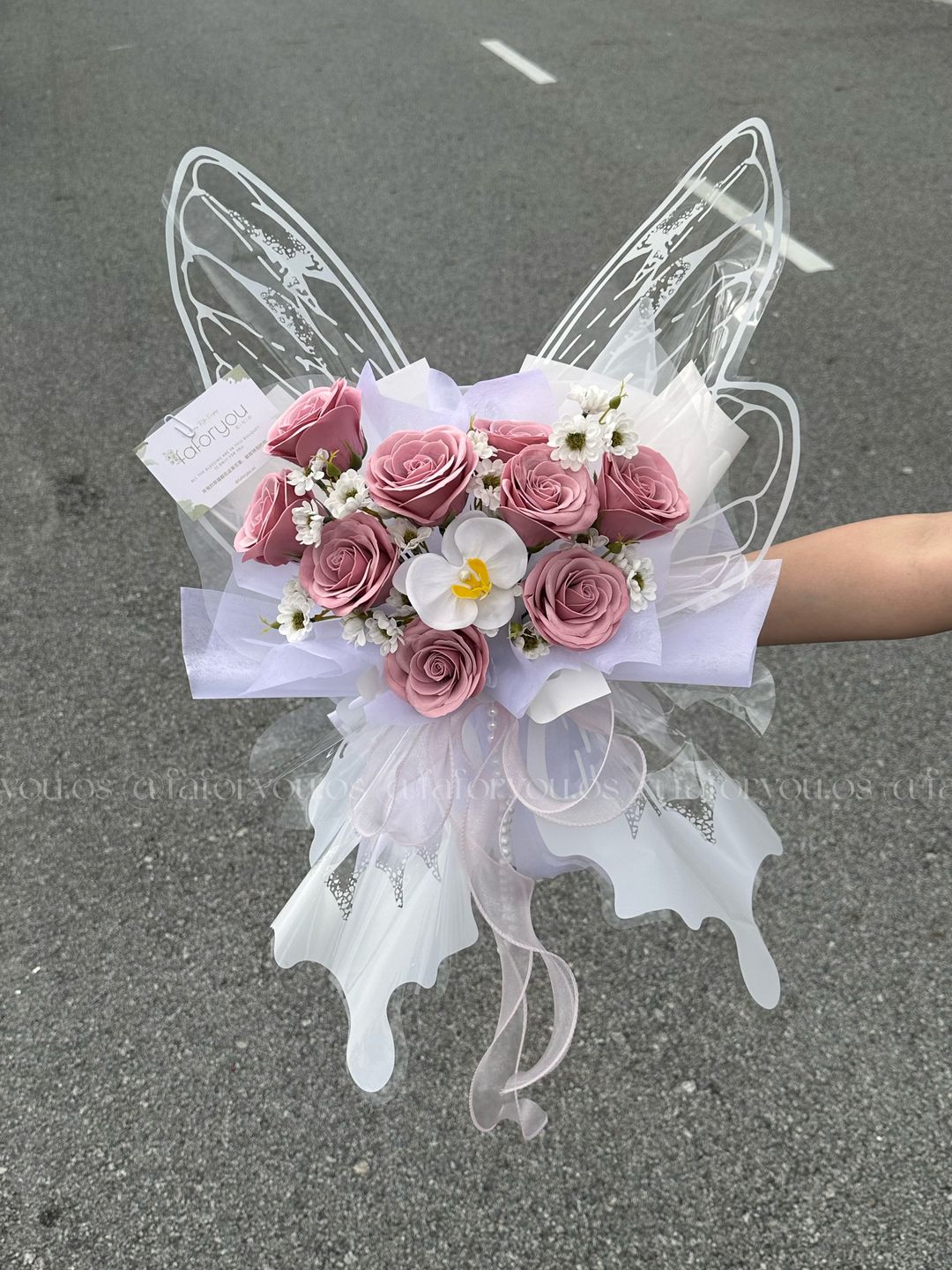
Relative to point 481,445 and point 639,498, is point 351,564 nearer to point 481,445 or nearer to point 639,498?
point 481,445

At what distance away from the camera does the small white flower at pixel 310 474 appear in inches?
41.1

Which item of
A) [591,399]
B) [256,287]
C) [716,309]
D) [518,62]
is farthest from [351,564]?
[518,62]

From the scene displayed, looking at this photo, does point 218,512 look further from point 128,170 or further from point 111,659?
point 128,170

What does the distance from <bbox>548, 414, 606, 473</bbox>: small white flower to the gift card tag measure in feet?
1.06

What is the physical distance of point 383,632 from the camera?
1.07 metres

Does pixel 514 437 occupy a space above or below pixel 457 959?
above

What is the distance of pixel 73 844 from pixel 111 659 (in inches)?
22.6

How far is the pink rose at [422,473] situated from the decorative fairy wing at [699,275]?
31 centimetres

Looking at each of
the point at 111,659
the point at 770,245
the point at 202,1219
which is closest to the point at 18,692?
the point at 111,659

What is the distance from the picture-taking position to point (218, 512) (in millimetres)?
1169

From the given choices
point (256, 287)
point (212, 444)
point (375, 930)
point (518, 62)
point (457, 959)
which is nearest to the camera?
point (212, 444)

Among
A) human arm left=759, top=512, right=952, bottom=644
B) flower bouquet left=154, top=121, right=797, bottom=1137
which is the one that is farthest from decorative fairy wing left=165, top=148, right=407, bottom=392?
human arm left=759, top=512, right=952, bottom=644

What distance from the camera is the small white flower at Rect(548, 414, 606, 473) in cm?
103

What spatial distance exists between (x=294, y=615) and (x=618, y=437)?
0.36m
